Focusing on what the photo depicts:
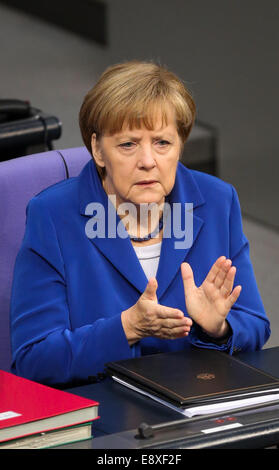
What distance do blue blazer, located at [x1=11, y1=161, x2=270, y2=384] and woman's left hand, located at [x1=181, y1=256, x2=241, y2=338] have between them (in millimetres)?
38

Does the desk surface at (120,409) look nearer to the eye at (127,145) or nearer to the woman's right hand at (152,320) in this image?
the woman's right hand at (152,320)

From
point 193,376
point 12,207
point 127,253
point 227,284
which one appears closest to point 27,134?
point 12,207

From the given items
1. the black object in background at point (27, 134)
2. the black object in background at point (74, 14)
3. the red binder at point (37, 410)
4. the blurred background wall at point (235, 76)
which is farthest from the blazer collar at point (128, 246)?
the black object in background at point (74, 14)

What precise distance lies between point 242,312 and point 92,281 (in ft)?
1.15

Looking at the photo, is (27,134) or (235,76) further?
(235,76)

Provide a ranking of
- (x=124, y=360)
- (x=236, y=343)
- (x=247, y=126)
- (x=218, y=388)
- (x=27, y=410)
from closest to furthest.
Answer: (x=27, y=410) < (x=218, y=388) < (x=124, y=360) < (x=236, y=343) < (x=247, y=126)

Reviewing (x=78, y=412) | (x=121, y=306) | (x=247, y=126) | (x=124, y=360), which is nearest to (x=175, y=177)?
(x=121, y=306)

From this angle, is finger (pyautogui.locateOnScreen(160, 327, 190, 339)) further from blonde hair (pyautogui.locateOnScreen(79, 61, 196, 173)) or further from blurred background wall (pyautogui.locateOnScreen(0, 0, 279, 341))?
blurred background wall (pyautogui.locateOnScreen(0, 0, 279, 341))

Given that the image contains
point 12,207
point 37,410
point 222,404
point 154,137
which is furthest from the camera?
point 12,207

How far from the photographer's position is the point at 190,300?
82.9 inches

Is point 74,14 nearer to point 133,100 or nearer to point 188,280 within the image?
point 133,100

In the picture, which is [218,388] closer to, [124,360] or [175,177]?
[124,360]

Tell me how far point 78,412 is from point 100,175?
84cm

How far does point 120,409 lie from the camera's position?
5.92 ft
